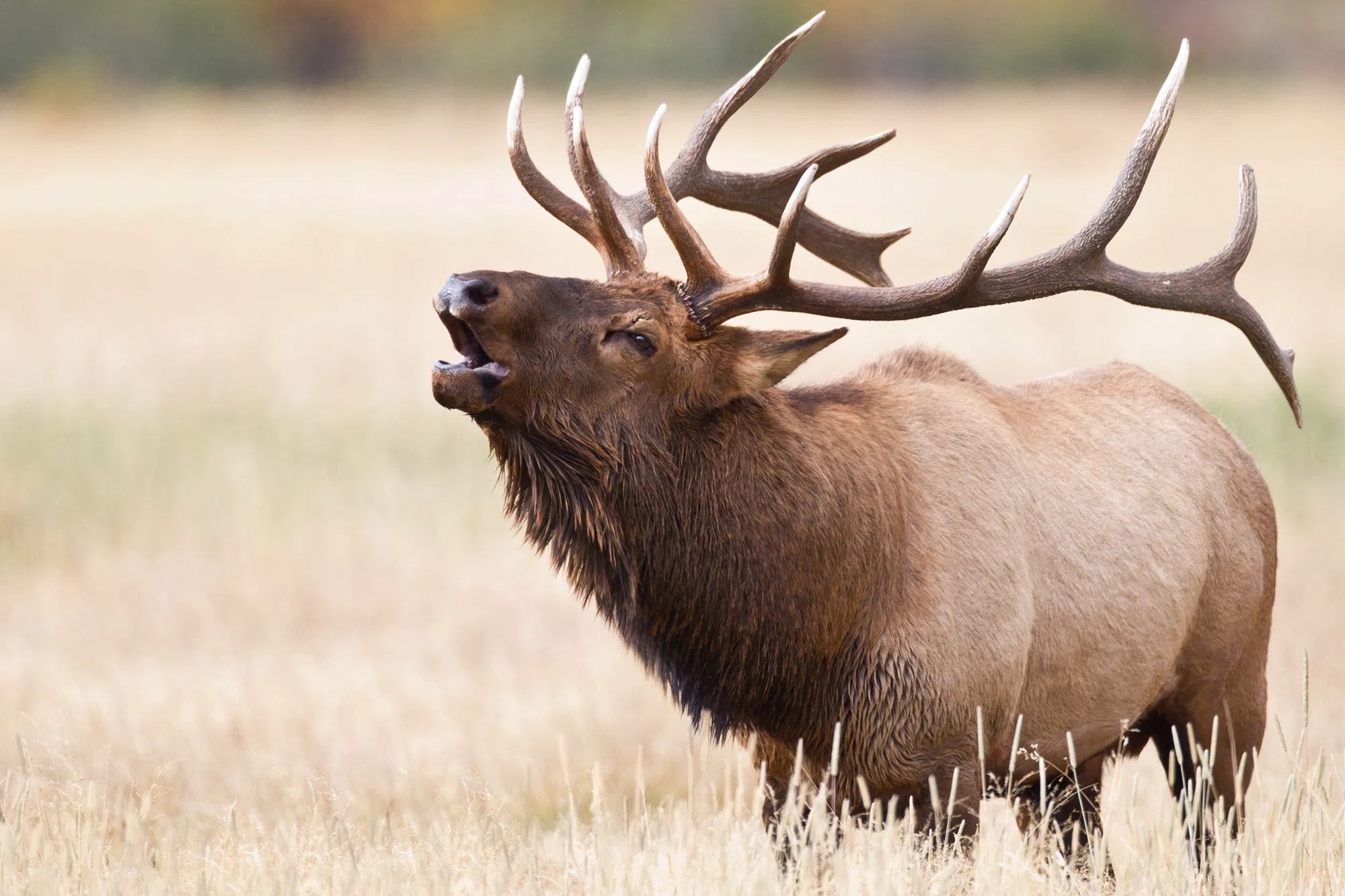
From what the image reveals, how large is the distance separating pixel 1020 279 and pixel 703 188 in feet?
3.95

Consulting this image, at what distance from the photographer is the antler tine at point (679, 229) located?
436 cm

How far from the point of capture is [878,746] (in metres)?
4.34

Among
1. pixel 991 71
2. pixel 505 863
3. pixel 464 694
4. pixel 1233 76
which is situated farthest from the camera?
pixel 991 71

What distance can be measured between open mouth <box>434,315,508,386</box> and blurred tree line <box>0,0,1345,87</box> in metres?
27.0

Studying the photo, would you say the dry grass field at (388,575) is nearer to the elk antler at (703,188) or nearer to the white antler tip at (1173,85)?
the elk antler at (703,188)

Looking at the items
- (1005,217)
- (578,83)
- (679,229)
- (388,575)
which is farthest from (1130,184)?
(388,575)

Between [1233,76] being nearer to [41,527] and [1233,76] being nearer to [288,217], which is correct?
[288,217]

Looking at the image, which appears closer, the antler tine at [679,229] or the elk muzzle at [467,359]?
the elk muzzle at [467,359]

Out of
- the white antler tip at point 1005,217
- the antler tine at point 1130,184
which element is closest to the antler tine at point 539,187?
the white antler tip at point 1005,217

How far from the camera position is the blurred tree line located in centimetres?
3300

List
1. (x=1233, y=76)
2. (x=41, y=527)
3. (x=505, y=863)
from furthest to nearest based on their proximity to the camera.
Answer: (x=1233, y=76) → (x=41, y=527) → (x=505, y=863)

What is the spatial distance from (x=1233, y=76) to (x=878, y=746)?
2713 centimetres

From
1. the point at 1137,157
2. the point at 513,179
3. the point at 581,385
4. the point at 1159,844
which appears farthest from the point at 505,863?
the point at 513,179

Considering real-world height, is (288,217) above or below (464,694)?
above
